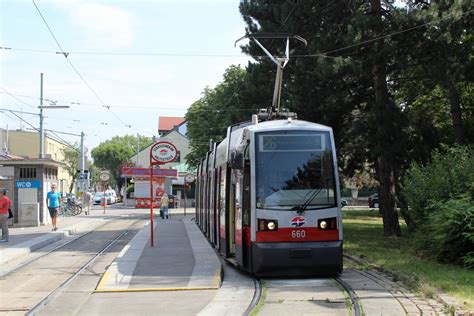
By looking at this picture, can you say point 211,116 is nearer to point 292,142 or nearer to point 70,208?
point 70,208

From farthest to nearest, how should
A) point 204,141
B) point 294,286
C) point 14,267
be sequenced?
point 204,141 → point 14,267 → point 294,286

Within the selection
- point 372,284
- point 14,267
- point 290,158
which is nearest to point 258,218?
point 290,158

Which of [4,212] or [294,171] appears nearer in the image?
[294,171]

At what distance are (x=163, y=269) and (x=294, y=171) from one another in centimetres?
351

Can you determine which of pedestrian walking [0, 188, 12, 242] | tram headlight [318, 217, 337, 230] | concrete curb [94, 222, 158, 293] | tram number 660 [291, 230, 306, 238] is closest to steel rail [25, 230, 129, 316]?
concrete curb [94, 222, 158, 293]

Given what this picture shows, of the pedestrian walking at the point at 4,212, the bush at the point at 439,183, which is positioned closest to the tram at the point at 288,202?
the bush at the point at 439,183

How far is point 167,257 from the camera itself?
14.8 metres

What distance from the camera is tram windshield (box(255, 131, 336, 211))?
1137 centimetres

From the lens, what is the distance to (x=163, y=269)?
1267cm

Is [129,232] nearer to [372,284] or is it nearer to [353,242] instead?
[353,242]

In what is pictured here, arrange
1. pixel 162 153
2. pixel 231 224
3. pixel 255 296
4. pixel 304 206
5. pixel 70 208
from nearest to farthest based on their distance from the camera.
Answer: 1. pixel 255 296
2. pixel 304 206
3. pixel 231 224
4. pixel 162 153
5. pixel 70 208

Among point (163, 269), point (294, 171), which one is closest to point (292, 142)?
point (294, 171)

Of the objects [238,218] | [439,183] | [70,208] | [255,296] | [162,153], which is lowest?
[255,296]

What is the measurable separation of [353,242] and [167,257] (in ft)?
23.1
